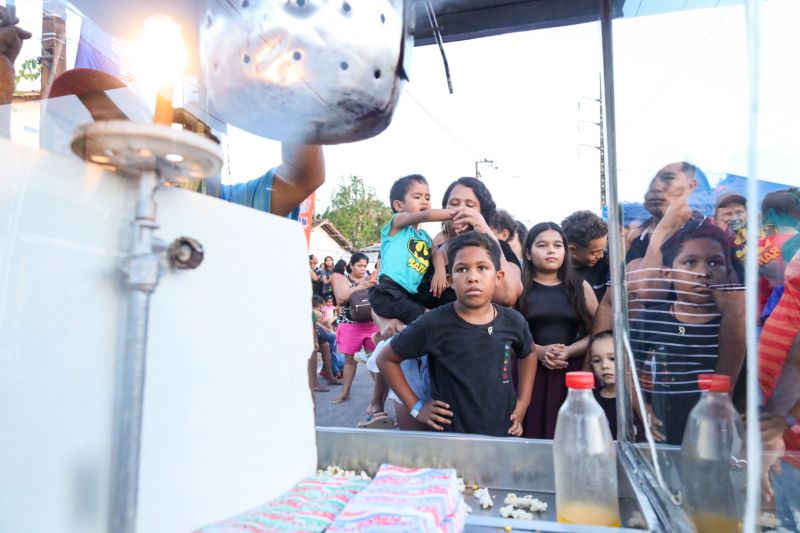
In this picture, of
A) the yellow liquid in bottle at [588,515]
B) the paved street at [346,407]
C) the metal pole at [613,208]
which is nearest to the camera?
the yellow liquid in bottle at [588,515]

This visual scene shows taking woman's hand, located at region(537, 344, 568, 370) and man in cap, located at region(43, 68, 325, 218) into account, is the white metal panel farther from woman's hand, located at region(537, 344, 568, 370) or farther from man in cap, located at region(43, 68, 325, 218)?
woman's hand, located at region(537, 344, 568, 370)

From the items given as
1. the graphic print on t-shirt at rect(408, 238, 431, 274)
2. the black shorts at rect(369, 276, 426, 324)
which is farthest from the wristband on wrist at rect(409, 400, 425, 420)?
the graphic print on t-shirt at rect(408, 238, 431, 274)

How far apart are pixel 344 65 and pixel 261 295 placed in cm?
29

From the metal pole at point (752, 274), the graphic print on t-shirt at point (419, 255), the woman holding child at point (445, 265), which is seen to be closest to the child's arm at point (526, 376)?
the woman holding child at point (445, 265)

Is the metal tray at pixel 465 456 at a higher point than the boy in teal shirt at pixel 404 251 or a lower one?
lower

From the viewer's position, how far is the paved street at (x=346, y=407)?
12.5 feet

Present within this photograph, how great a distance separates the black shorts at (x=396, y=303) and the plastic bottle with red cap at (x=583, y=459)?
4.11 feet

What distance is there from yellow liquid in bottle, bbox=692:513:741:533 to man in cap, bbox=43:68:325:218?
82cm

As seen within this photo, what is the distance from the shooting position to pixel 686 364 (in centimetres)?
96

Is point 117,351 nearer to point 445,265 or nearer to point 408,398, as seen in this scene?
point 408,398

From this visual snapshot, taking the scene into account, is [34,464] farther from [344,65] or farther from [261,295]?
[344,65]

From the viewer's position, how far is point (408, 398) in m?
1.71

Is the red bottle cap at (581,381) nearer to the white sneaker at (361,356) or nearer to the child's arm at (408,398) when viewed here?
the child's arm at (408,398)

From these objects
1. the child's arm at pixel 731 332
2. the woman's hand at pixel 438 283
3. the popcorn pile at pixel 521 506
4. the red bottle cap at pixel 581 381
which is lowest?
the popcorn pile at pixel 521 506
